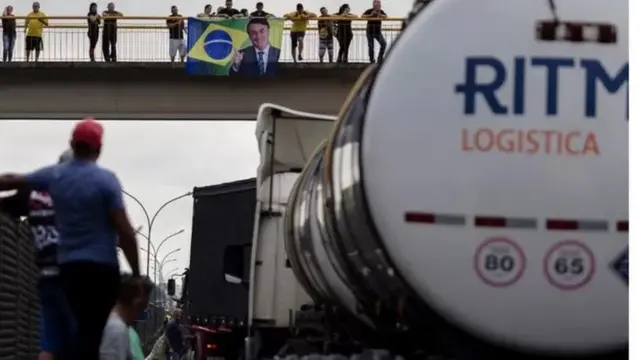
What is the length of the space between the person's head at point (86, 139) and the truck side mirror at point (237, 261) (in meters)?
8.57

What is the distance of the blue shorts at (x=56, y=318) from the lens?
7879 millimetres

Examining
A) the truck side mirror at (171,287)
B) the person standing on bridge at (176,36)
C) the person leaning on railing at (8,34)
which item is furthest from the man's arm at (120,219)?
the person leaning on railing at (8,34)

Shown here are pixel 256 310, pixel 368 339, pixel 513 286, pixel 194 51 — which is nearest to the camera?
Result: pixel 513 286

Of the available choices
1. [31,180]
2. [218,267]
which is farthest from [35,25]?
[31,180]

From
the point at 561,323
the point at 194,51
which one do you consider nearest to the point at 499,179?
the point at 561,323

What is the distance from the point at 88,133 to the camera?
25.3ft

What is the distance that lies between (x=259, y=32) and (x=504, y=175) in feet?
88.8

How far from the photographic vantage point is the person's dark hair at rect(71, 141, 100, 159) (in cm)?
771

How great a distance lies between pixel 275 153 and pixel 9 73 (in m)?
22.2

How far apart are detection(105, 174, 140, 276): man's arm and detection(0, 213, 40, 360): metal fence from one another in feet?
2.69

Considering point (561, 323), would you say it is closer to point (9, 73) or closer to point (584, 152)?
point (584, 152)

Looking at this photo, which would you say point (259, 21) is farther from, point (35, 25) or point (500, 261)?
point (500, 261)

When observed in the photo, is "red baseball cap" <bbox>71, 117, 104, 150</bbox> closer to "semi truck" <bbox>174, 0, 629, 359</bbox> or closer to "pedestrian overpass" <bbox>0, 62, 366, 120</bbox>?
"semi truck" <bbox>174, 0, 629, 359</bbox>

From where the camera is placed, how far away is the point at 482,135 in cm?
714
